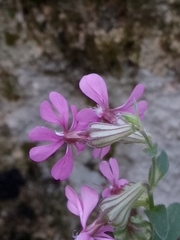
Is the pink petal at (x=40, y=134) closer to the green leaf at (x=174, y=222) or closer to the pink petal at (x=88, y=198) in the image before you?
the pink petal at (x=88, y=198)

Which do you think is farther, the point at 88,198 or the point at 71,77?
the point at 71,77

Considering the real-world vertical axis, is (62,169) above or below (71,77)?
below

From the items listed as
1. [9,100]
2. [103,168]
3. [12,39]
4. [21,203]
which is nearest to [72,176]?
[21,203]

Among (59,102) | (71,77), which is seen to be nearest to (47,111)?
(59,102)

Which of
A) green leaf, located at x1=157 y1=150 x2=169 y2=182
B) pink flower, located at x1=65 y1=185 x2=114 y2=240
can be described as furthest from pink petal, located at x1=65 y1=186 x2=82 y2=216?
green leaf, located at x1=157 y1=150 x2=169 y2=182

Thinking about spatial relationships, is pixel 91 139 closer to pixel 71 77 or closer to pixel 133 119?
pixel 133 119

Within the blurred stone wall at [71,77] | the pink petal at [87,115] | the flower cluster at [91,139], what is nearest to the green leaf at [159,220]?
the flower cluster at [91,139]
